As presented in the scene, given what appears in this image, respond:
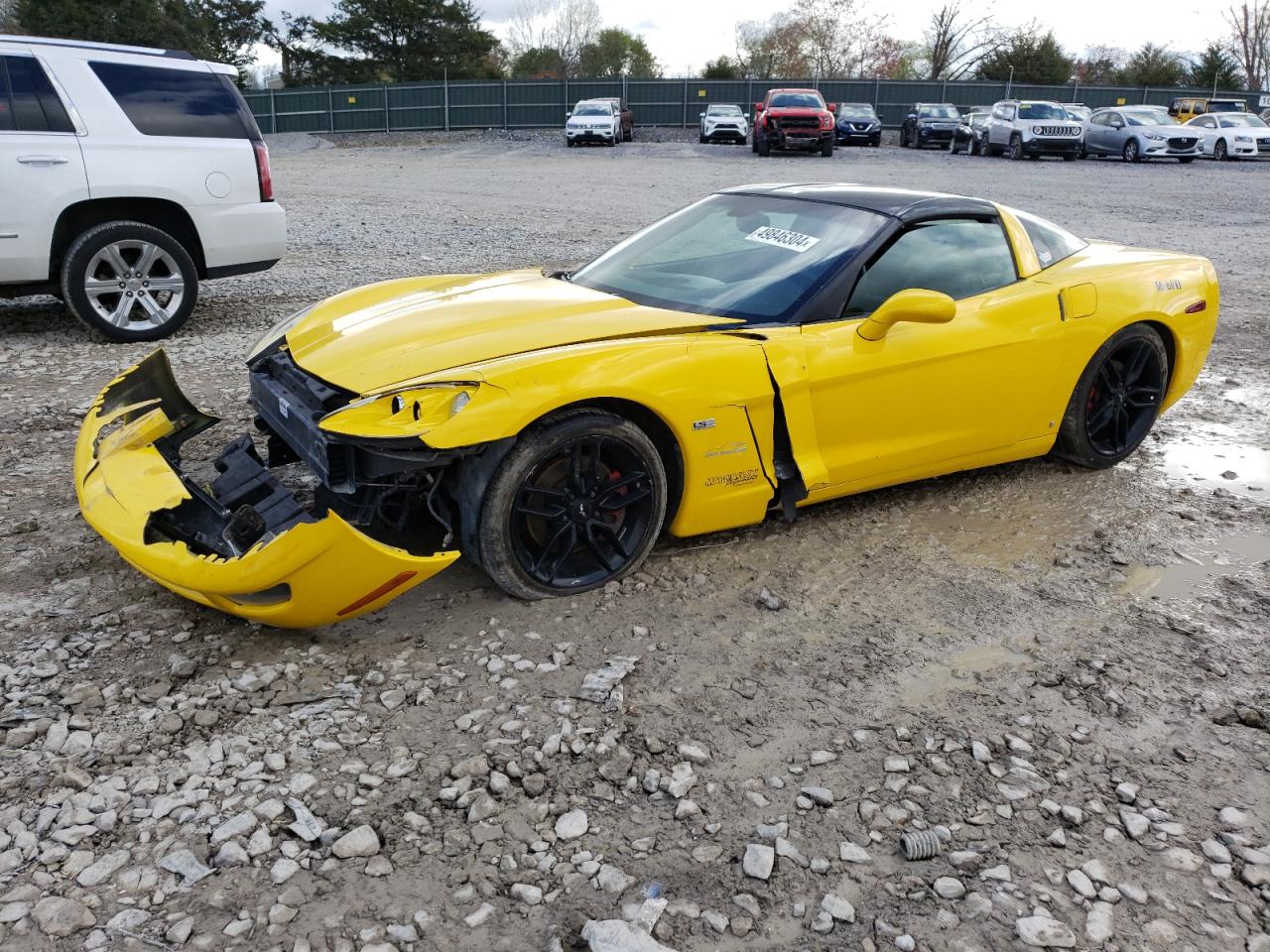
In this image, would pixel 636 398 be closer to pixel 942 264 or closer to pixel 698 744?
pixel 698 744

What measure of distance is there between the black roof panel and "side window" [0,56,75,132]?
4667 millimetres

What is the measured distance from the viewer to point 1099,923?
2.28 metres

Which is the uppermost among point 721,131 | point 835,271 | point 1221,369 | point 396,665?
point 721,131

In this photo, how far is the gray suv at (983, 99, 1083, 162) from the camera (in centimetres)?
2720

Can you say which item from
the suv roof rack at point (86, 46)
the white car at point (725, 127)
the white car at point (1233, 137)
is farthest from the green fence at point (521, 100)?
the suv roof rack at point (86, 46)

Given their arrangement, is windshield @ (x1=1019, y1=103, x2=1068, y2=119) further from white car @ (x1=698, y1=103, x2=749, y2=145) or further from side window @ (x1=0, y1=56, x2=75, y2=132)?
side window @ (x1=0, y1=56, x2=75, y2=132)

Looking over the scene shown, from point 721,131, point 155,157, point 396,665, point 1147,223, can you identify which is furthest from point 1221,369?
point 721,131

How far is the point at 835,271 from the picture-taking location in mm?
4035

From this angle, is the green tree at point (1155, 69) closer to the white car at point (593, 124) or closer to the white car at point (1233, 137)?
the white car at point (1233, 137)

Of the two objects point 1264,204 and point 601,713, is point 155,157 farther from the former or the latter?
point 1264,204

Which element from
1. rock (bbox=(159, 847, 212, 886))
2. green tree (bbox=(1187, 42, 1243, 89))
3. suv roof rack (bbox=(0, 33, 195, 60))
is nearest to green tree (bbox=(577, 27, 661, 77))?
green tree (bbox=(1187, 42, 1243, 89))

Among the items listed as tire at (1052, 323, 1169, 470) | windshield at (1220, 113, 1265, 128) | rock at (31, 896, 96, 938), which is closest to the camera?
rock at (31, 896, 96, 938)

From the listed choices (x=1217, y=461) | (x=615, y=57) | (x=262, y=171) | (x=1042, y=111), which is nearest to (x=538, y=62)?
(x=615, y=57)

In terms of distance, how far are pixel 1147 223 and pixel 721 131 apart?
2033 cm
